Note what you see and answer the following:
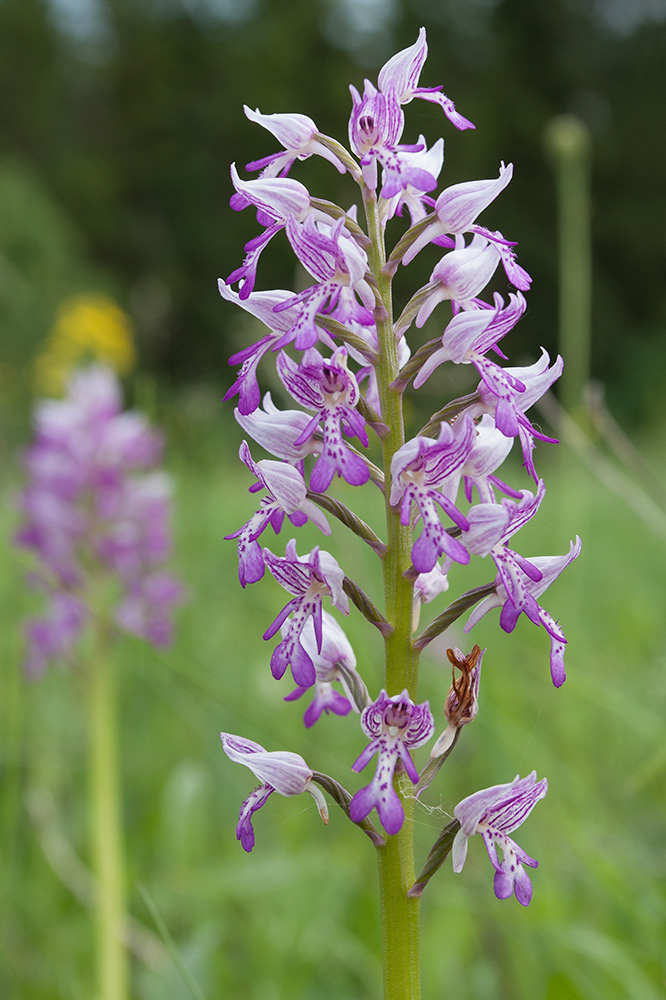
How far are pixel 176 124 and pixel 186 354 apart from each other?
9.50m

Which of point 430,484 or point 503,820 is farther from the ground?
point 430,484

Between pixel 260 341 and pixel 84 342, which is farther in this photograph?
pixel 84 342

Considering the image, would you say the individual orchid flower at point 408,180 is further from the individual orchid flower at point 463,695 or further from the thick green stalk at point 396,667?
the individual orchid flower at point 463,695

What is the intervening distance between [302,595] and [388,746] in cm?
19

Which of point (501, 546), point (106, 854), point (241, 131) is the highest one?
point (241, 131)

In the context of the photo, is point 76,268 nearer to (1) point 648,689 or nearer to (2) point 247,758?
(1) point 648,689

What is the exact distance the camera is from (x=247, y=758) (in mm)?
1055

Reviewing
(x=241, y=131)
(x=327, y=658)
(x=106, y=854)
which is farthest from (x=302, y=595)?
(x=241, y=131)

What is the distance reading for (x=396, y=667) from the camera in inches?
39.0

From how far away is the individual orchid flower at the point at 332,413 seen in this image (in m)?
0.97

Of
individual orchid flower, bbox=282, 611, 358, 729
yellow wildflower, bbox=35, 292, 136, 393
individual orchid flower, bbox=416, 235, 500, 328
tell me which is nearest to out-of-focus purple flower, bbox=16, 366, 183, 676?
individual orchid flower, bbox=282, 611, 358, 729

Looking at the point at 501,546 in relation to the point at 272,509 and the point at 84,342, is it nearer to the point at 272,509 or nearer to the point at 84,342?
the point at 272,509

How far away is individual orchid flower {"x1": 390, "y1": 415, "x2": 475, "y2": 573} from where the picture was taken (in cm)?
93

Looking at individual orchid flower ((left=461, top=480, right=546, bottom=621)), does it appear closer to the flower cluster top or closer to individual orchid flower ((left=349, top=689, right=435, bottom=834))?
the flower cluster top
